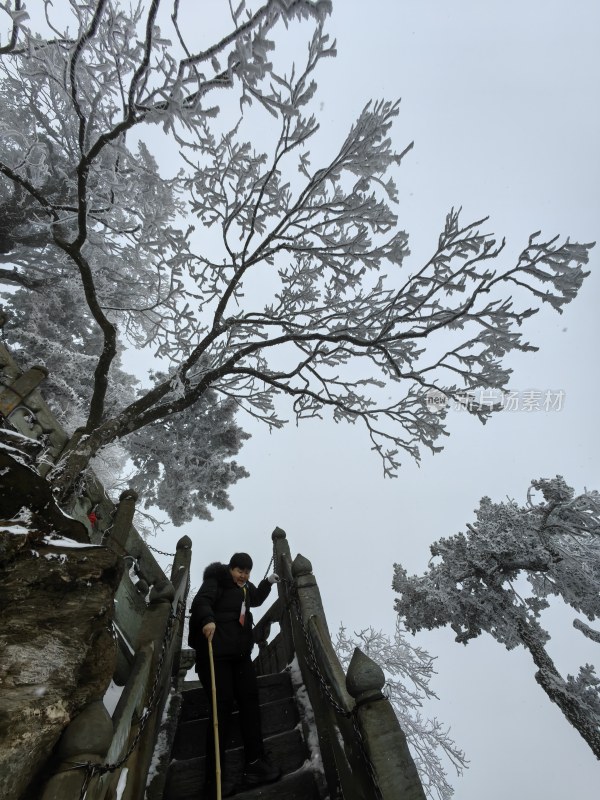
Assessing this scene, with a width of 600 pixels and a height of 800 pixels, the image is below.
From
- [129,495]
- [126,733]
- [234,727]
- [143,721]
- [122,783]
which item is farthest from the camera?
[129,495]

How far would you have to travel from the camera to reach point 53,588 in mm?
2611

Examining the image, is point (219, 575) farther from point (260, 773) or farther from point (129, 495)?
point (260, 773)

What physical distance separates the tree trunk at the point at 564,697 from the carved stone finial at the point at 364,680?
11.5 meters

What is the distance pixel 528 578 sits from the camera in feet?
41.7

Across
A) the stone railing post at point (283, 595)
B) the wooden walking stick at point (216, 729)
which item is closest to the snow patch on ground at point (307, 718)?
the stone railing post at point (283, 595)

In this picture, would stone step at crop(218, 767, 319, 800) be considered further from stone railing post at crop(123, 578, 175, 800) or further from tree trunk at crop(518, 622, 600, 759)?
tree trunk at crop(518, 622, 600, 759)

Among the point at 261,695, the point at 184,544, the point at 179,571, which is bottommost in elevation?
the point at 261,695

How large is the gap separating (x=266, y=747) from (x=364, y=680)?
1.98m

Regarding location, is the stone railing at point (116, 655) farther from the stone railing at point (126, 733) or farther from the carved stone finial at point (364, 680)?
the carved stone finial at point (364, 680)

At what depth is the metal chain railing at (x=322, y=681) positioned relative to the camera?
2.39m

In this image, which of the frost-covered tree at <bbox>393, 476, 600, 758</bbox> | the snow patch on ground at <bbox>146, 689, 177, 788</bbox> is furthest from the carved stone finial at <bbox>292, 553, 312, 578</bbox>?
the frost-covered tree at <bbox>393, 476, 600, 758</bbox>

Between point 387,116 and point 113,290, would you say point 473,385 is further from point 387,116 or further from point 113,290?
point 113,290

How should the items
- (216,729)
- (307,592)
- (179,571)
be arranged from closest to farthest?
(216,729) → (307,592) → (179,571)

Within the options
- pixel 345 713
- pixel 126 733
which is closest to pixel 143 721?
pixel 126 733
